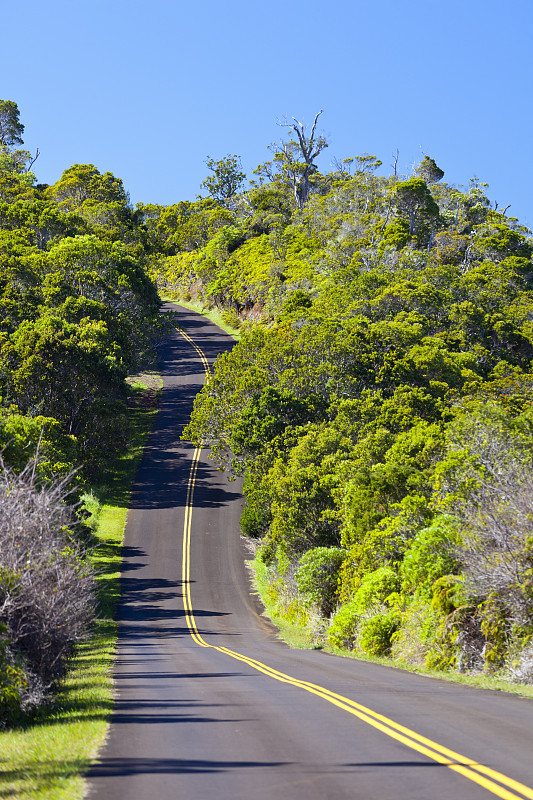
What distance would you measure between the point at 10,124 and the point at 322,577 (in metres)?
119

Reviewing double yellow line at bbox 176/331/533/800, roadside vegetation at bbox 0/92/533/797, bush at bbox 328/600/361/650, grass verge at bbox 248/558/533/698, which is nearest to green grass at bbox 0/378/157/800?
roadside vegetation at bbox 0/92/533/797

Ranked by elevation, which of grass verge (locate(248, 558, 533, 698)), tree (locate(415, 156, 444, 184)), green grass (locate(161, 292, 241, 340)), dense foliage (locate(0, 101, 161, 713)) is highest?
tree (locate(415, 156, 444, 184))

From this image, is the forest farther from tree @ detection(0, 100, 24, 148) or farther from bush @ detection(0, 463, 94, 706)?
tree @ detection(0, 100, 24, 148)

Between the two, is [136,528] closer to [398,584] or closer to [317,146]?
[398,584]

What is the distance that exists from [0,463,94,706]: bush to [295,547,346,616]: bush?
14.5 meters

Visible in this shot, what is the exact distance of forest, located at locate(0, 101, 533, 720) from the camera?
1633 cm

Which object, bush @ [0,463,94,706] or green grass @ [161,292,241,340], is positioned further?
green grass @ [161,292,241,340]

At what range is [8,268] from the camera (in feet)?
181

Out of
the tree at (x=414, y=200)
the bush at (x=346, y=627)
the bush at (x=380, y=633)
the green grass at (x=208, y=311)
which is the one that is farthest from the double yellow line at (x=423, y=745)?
the green grass at (x=208, y=311)

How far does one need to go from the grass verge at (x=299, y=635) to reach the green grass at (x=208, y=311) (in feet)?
149

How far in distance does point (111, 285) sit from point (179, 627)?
3417 cm

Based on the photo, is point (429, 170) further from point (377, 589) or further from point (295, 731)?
point (295, 731)

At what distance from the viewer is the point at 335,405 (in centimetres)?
4184

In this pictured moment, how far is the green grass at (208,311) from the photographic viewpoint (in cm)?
8620
